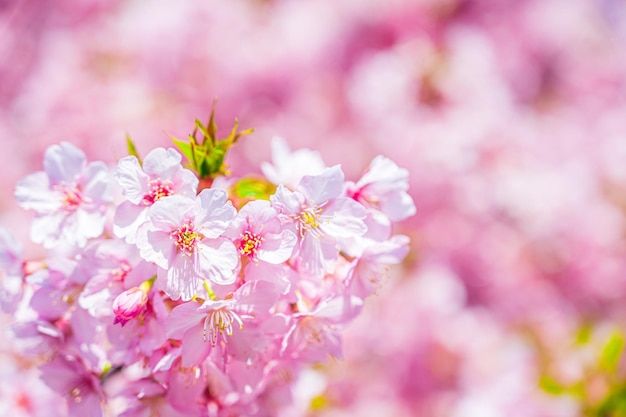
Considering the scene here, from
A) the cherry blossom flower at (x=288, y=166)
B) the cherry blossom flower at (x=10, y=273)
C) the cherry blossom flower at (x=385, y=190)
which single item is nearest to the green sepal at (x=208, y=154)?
the cherry blossom flower at (x=288, y=166)

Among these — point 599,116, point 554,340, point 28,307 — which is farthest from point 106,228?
point 599,116

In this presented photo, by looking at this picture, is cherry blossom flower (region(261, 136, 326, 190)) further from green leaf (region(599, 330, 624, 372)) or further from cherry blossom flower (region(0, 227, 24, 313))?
green leaf (region(599, 330, 624, 372))

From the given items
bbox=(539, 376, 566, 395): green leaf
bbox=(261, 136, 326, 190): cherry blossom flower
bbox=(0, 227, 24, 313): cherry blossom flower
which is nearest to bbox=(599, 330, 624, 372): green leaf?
bbox=(539, 376, 566, 395): green leaf

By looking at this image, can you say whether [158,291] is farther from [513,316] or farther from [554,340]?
[513,316]

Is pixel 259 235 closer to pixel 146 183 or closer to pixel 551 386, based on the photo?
pixel 146 183

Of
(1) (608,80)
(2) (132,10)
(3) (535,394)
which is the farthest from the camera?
(1) (608,80)

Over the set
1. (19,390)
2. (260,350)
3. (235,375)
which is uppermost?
(260,350)

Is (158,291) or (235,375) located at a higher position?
(158,291)
